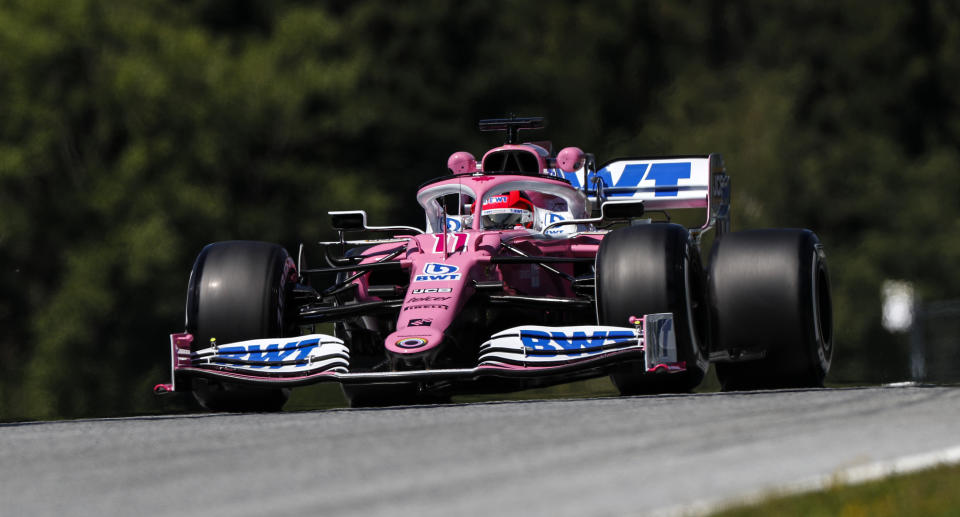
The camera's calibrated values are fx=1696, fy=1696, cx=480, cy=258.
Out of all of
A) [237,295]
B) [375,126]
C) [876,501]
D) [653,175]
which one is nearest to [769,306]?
[653,175]

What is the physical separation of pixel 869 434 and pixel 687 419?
1285 mm

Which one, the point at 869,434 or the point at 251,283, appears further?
the point at 251,283

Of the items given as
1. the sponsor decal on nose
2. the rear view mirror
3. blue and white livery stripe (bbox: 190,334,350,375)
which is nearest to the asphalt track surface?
the sponsor decal on nose

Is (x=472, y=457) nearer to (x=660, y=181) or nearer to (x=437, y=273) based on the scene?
A: (x=437, y=273)

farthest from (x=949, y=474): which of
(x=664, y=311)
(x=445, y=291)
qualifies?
(x=445, y=291)

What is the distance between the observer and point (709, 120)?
40844 millimetres

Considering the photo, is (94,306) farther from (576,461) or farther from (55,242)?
(576,461)

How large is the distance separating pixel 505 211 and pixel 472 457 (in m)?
6.89

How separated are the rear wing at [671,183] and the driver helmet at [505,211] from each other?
132 cm

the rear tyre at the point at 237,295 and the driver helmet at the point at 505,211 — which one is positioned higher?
the driver helmet at the point at 505,211

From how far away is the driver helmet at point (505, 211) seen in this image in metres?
14.1

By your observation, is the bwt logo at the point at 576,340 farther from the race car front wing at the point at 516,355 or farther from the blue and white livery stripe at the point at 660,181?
the blue and white livery stripe at the point at 660,181

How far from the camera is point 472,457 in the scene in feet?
24.2

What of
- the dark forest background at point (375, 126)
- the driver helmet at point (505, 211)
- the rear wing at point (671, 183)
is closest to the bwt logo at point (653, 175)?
the rear wing at point (671, 183)
